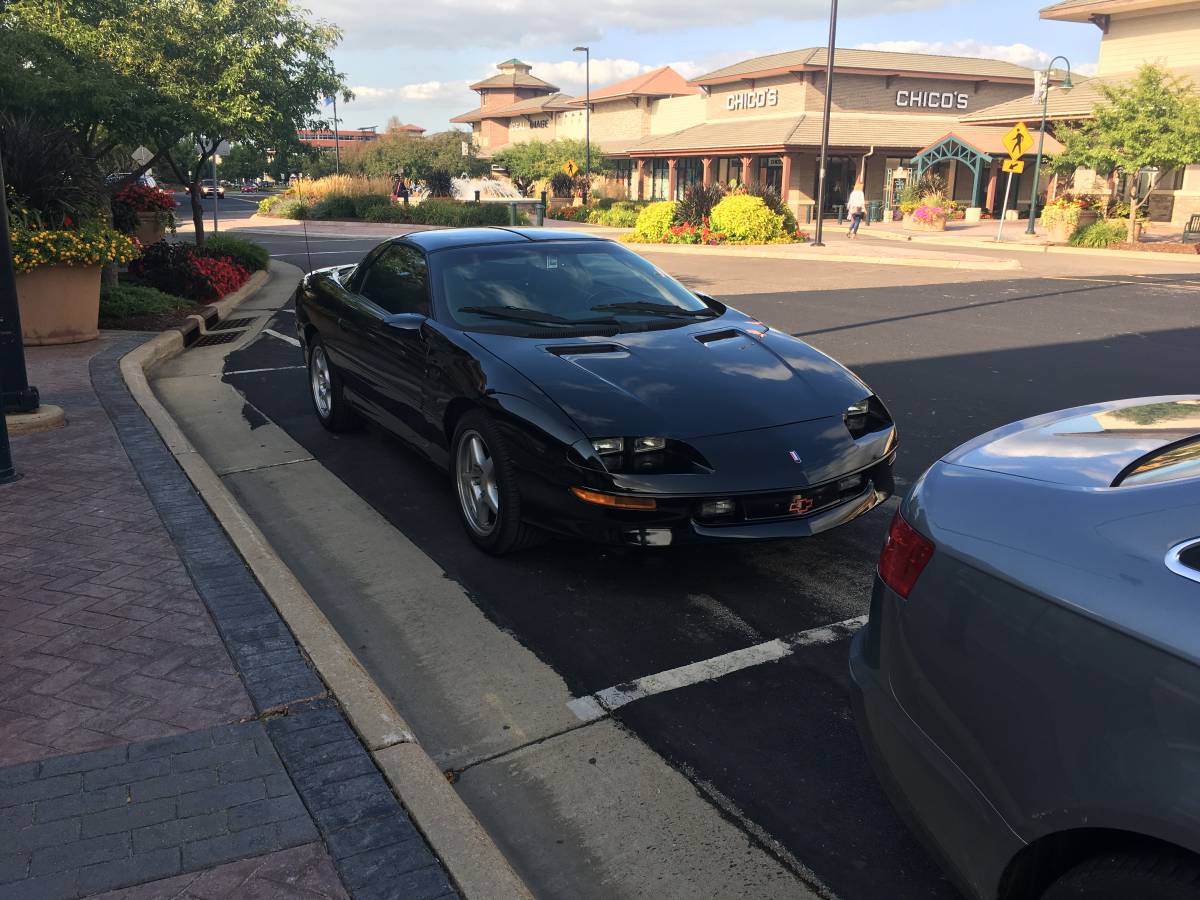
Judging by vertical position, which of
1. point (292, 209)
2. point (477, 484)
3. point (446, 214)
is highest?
point (292, 209)

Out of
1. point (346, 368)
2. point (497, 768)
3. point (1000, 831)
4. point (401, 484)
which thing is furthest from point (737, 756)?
point (346, 368)

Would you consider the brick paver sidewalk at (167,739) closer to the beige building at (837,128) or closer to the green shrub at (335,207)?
the beige building at (837,128)

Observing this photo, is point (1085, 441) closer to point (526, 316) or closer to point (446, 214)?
point (526, 316)

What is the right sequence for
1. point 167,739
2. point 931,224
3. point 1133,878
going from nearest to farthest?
point 1133,878 < point 167,739 < point 931,224

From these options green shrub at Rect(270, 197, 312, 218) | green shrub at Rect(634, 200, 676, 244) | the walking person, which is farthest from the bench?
green shrub at Rect(270, 197, 312, 218)

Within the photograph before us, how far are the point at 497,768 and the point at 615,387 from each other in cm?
188

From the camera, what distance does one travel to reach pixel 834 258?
23641 millimetres

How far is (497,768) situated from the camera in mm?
3318

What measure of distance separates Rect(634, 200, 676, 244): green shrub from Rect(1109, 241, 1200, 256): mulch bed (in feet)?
39.2

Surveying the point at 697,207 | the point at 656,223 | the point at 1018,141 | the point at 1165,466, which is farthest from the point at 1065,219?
the point at 1165,466

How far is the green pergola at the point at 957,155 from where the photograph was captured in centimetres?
3678

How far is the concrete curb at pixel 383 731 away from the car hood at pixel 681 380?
143 centimetres

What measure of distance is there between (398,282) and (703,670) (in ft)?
11.3

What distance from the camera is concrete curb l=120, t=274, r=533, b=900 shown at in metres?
2.70
